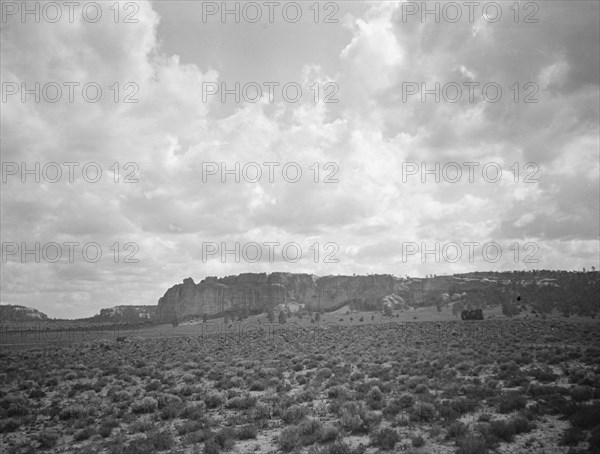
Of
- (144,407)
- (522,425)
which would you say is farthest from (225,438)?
(522,425)

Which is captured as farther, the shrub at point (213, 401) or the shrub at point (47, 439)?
the shrub at point (213, 401)

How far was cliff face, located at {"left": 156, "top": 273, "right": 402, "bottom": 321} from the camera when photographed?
181375 millimetres

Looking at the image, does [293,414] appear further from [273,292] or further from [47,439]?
[273,292]

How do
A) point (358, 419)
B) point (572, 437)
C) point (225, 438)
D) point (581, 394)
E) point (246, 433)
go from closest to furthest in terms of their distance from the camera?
point (572, 437), point (225, 438), point (246, 433), point (358, 419), point (581, 394)

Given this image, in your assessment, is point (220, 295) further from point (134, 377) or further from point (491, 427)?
point (491, 427)

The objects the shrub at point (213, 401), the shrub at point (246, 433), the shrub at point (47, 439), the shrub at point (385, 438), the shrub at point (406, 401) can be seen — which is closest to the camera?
the shrub at point (385, 438)

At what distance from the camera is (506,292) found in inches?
4532

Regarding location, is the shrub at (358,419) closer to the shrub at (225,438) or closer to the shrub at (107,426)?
the shrub at (225,438)

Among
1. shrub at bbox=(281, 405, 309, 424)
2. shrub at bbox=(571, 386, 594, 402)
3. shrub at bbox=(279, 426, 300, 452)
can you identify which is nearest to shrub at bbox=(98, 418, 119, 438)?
shrub at bbox=(281, 405, 309, 424)

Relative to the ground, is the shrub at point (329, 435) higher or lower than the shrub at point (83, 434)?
higher

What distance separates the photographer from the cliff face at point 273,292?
181 m

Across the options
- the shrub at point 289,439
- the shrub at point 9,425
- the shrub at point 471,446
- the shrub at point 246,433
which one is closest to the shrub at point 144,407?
the shrub at point 9,425

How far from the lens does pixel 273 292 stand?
18700cm

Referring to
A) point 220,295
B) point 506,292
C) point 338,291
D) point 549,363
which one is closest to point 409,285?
point 338,291
